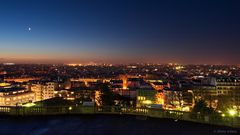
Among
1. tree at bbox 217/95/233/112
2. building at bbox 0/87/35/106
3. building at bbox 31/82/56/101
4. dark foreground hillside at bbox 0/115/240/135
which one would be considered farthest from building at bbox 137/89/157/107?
dark foreground hillside at bbox 0/115/240/135

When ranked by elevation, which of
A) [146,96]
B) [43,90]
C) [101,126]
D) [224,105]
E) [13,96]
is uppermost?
[101,126]

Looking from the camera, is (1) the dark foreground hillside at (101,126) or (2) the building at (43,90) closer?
(1) the dark foreground hillside at (101,126)

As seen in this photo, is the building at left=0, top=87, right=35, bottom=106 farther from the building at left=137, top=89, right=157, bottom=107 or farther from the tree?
the tree

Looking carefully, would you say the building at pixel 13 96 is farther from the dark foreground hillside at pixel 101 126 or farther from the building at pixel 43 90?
the dark foreground hillside at pixel 101 126

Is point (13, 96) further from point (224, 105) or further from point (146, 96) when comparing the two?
point (224, 105)

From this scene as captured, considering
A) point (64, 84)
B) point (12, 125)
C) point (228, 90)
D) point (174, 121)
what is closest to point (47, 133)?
point (12, 125)

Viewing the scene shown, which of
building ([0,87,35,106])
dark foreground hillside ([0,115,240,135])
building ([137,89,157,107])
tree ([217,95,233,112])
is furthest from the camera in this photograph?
building ([137,89,157,107])

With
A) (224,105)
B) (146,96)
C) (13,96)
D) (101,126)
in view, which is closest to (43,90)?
(13,96)

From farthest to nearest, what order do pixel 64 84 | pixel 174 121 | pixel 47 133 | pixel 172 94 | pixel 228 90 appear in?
pixel 64 84
pixel 228 90
pixel 172 94
pixel 174 121
pixel 47 133

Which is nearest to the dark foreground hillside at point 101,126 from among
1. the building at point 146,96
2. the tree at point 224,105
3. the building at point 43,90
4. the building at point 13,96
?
the tree at point 224,105

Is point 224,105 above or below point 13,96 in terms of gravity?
above

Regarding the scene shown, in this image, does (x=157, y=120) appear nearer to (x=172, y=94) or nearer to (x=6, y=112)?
(x=6, y=112)
